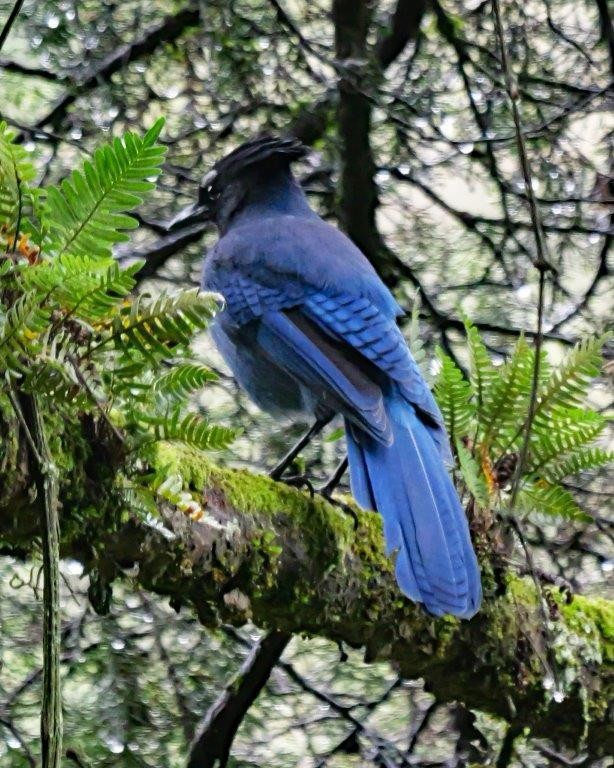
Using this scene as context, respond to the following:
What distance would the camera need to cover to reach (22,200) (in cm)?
189

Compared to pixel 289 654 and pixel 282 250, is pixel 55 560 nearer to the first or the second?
pixel 282 250

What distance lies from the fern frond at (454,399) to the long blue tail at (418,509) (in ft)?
0.24

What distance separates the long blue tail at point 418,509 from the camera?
2.46 metres

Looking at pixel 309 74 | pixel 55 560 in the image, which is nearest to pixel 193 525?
pixel 55 560

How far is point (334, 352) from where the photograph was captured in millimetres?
3201

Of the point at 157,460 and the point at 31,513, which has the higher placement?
the point at 157,460

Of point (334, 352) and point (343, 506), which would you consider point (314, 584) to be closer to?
point (343, 506)

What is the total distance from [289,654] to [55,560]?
96.6 inches

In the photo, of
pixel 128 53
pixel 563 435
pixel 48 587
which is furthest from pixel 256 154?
pixel 48 587

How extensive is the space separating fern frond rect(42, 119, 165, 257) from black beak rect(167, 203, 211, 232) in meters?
1.79

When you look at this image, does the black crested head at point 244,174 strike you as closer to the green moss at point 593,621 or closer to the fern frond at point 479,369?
the fern frond at point 479,369

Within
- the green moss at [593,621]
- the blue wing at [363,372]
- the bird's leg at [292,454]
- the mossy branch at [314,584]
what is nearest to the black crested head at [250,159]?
the blue wing at [363,372]

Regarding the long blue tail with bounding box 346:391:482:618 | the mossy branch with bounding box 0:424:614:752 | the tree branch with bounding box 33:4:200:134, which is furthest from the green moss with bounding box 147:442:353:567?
the tree branch with bounding box 33:4:200:134

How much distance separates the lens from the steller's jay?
258 cm
